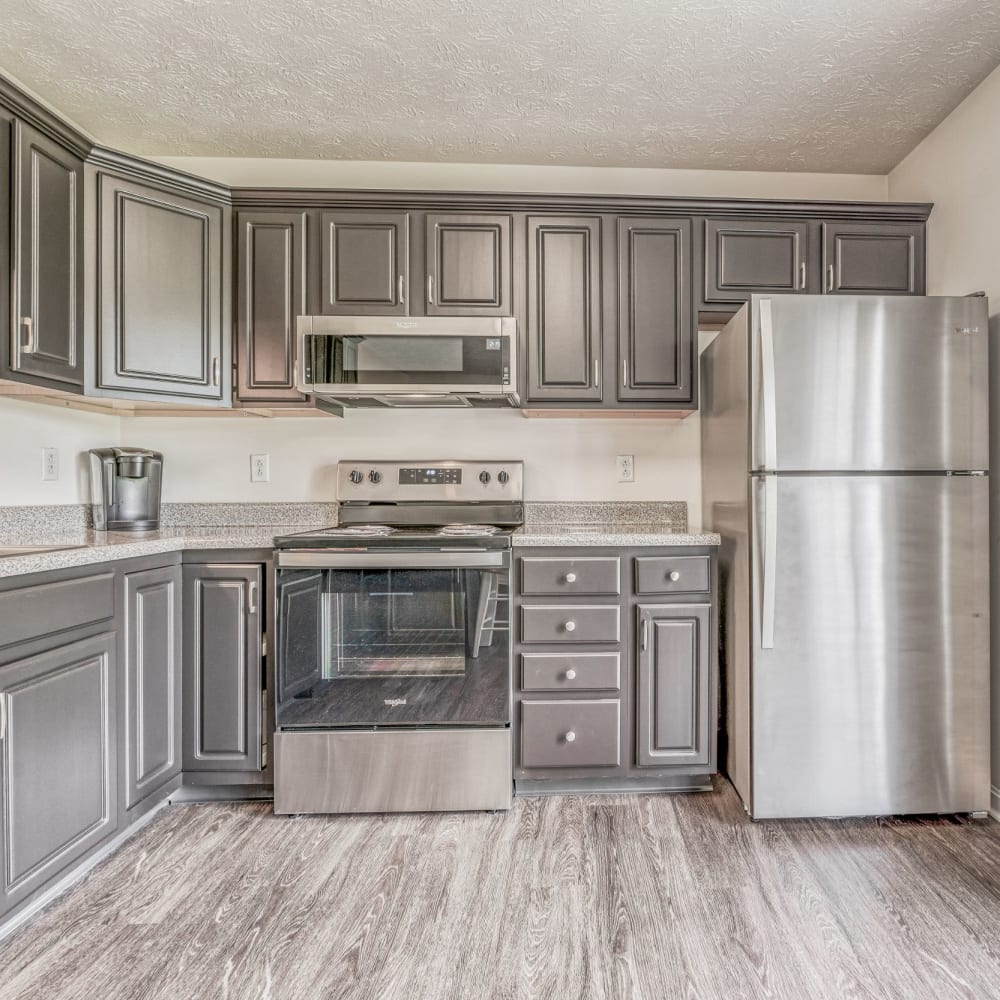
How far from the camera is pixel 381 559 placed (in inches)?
79.7

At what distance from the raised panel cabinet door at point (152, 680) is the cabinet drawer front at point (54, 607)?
10cm

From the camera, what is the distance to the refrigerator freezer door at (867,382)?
6.28 feet

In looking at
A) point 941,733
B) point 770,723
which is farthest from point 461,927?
point 941,733

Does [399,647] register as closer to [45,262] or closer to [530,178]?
[45,262]

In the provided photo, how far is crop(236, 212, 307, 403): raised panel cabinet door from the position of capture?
2.32 m

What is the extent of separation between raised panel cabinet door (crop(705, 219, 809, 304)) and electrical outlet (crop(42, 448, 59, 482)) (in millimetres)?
2590

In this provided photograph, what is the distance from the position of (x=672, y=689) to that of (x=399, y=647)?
97cm

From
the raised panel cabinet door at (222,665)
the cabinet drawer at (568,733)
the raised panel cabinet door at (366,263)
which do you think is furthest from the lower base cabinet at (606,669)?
the raised panel cabinet door at (366,263)

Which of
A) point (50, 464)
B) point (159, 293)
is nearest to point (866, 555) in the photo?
point (159, 293)

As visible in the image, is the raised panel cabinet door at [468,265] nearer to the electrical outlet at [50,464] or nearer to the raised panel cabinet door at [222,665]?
the raised panel cabinet door at [222,665]

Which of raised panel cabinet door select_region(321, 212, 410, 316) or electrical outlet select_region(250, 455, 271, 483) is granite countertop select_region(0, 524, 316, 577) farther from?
raised panel cabinet door select_region(321, 212, 410, 316)

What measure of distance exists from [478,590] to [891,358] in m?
1.54

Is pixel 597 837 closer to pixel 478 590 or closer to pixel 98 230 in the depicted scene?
pixel 478 590

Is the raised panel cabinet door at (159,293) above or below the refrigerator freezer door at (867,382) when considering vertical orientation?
above
